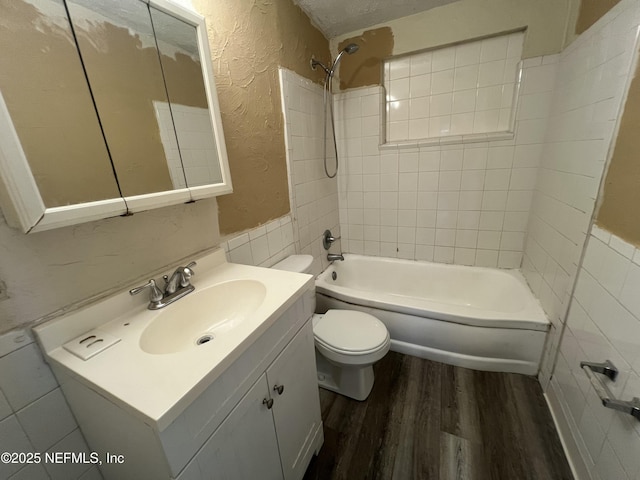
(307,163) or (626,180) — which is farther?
(307,163)

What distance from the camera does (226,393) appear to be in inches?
24.8

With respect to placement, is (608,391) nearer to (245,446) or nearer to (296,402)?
(296,402)

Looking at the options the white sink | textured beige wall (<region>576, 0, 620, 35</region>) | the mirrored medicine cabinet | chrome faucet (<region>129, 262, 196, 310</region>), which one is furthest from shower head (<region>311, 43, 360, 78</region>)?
chrome faucet (<region>129, 262, 196, 310</region>)

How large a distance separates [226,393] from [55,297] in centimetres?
52

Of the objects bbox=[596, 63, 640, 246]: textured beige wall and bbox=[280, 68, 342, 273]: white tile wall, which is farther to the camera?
bbox=[280, 68, 342, 273]: white tile wall

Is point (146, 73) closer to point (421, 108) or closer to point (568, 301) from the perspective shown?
point (421, 108)

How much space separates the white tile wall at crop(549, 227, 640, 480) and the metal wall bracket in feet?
0.06

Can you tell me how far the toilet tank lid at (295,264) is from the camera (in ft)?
4.85

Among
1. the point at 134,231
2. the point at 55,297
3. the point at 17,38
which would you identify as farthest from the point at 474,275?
the point at 17,38

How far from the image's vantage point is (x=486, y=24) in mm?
1650

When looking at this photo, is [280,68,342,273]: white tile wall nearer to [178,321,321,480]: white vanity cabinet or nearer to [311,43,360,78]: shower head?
[311,43,360,78]: shower head

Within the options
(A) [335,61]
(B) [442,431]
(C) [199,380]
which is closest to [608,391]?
(B) [442,431]

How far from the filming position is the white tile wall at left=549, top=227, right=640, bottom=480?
31.4 inches

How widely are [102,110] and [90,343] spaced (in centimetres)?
64
